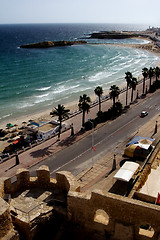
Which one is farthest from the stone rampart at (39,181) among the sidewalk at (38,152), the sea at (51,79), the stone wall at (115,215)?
the sea at (51,79)

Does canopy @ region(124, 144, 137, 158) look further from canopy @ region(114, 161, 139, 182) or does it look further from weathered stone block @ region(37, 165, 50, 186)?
weathered stone block @ region(37, 165, 50, 186)

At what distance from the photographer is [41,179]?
1816 centimetres

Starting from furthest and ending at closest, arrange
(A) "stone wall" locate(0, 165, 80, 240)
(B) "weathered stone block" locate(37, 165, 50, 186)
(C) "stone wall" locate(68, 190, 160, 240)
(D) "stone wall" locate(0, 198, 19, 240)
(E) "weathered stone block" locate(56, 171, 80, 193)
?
(B) "weathered stone block" locate(37, 165, 50, 186)
(A) "stone wall" locate(0, 165, 80, 240)
(E) "weathered stone block" locate(56, 171, 80, 193)
(C) "stone wall" locate(68, 190, 160, 240)
(D) "stone wall" locate(0, 198, 19, 240)

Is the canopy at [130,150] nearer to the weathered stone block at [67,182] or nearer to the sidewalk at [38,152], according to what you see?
the sidewalk at [38,152]

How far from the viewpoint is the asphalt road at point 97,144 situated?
31.0 m

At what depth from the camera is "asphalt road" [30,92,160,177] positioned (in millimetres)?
30953

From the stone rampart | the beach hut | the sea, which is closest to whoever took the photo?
the stone rampart

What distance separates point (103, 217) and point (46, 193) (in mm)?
4545

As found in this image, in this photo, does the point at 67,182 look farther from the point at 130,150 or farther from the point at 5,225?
the point at 130,150

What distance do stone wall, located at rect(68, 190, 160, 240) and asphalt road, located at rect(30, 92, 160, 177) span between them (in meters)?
13.5

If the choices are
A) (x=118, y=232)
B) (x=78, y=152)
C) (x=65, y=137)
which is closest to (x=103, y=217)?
(x=118, y=232)

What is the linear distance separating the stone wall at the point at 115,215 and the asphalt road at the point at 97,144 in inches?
533

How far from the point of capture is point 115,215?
14.1 m

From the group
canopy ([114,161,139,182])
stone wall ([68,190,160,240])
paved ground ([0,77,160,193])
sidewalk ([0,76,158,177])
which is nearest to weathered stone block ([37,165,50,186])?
stone wall ([68,190,160,240])
